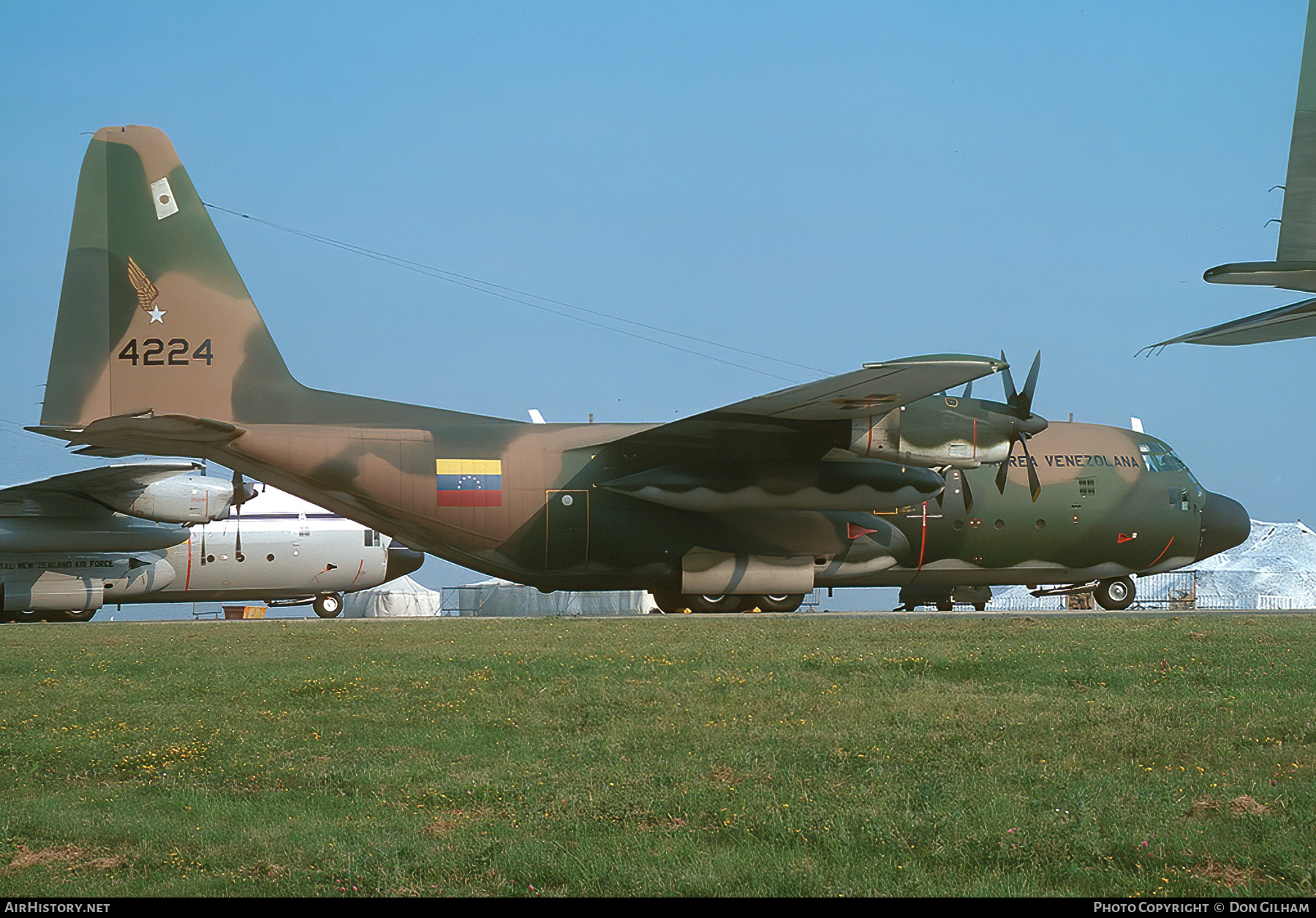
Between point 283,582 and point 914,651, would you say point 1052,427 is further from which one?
point 283,582

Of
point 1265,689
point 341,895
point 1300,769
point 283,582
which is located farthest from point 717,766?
point 283,582

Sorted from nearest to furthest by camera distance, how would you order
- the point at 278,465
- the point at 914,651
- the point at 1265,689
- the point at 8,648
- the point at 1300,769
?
the point at 1300,769
the point at 1265,689
the point at 914,651
the point at 8,648
the point at 278,465

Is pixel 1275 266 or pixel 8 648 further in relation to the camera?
pixel 8 648

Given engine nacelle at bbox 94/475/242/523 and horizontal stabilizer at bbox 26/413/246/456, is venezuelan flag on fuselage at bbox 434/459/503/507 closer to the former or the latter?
horizontal stabilizer at bbox 26/413/246/456

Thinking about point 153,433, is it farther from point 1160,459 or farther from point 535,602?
point 535,602

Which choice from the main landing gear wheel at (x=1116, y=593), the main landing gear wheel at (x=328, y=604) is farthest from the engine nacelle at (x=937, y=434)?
the main landing gear wheel at (x=328, y=604)

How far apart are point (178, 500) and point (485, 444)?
39.2 ft

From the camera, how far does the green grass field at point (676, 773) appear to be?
620cm

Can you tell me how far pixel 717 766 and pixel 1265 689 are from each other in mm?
5823

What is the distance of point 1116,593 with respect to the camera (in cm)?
2758

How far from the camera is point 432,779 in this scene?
8.38m

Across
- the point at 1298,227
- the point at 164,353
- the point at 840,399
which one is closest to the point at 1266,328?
the point at 1298,227

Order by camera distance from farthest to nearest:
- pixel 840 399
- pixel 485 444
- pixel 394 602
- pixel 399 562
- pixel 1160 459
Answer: pixel 394 602, pixel 399 562, pixel 1160 459, pixel 485 444, pixel 840 399

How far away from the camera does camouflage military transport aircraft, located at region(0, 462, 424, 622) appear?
1187 inches
